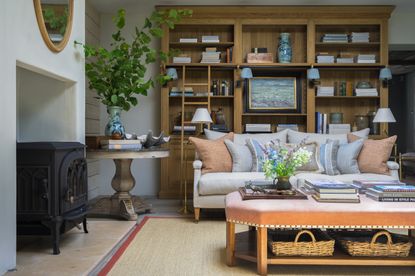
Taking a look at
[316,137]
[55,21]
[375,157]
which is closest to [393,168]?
[375,157]

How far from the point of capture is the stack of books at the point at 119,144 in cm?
410

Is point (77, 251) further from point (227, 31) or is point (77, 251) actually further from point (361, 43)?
point (361, 43)

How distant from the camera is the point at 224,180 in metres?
4.10

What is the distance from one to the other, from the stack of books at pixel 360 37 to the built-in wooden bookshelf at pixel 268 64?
2.1 inches

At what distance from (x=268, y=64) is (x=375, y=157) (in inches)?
79.7

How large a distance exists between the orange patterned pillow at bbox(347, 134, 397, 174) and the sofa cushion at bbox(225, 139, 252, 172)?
121 cm

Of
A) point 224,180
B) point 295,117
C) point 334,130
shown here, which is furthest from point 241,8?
point 224,180

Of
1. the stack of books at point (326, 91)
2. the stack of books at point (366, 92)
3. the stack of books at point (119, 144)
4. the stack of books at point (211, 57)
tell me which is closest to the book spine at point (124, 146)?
the stack of books at point (119, 144)

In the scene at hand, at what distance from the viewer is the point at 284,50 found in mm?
5805

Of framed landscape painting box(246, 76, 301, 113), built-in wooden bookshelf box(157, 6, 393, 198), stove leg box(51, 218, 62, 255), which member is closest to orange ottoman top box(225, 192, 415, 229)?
stove leg box(51, 218, 62, 255)

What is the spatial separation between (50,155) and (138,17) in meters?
3.71

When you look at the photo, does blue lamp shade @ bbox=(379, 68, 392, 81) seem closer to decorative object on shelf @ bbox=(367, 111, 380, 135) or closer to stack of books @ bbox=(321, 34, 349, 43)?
decorative object on shelf @ bbox=(367, 111, 380, 135)

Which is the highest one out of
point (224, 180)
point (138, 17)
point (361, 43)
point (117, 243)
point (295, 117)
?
point (138, 17)

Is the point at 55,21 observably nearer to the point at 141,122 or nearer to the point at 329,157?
the point at 141,122
